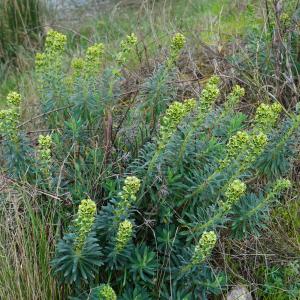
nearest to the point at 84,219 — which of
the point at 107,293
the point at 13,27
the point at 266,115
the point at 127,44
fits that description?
the point at 107,293

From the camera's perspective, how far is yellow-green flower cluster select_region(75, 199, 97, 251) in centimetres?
205

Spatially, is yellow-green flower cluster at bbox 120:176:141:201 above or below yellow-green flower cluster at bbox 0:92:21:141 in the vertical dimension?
below

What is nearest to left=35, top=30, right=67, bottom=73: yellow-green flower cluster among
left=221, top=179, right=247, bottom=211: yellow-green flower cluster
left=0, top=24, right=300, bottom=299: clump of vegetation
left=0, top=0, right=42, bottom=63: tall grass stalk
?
left=0, top=24, right=300, bottom=299: clump of vegetation

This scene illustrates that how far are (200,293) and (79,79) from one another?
1223mm

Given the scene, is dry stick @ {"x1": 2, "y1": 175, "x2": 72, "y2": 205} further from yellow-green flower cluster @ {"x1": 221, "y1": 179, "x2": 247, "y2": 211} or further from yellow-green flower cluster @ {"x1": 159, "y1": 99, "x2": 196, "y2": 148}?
yellow-green flower cluster @ {"x1": 221, "y1": 179, "x2": 247, "y2": 211}

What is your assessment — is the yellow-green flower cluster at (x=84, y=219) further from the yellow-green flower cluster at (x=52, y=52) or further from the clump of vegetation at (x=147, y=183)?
the yellow-green flower cluster at (x=52, y=52)

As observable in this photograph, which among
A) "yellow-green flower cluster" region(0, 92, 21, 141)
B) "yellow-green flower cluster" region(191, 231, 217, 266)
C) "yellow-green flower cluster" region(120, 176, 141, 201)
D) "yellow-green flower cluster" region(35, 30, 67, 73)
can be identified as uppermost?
"yellow-green flower cluster" region(35, 30, 67, 73)

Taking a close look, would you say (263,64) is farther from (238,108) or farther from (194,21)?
(194,21)

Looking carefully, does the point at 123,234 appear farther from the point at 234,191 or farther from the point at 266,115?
the point at 266,115

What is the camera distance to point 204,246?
2150mm

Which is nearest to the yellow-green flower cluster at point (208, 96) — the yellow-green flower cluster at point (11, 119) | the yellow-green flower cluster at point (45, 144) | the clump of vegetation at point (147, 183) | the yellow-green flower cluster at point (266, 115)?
the clump of vegetation at point (147, 183)

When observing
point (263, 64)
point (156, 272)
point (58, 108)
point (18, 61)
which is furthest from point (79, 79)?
point (18, 61)

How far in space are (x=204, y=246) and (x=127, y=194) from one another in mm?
365

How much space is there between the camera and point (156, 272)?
250cm
